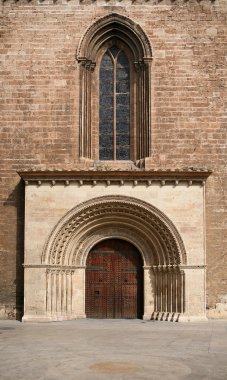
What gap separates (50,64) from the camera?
19.7m

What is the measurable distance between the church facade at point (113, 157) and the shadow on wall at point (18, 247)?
0.11 feet

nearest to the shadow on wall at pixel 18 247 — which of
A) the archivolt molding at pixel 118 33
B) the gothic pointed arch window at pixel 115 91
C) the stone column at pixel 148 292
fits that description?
the gothic pointed arch window at pixel 115 91

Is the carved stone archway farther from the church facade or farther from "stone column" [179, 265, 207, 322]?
"stone column" [179, 265, 207, 322]

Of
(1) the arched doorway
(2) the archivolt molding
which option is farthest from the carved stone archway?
(2) the archivolt molding

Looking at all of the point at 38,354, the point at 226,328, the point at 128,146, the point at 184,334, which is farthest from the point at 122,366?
the point at 128,146

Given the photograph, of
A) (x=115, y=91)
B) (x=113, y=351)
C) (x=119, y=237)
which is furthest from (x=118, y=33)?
(x=113, y=351)

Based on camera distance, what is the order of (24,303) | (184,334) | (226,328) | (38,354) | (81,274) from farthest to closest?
1. (81,274)
2. (24,303)
3. (226,328)
4. (184,334)
5. (38,354)

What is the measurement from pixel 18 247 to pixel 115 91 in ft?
18.1

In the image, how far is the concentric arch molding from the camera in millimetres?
18125

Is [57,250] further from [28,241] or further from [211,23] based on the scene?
[211,23]

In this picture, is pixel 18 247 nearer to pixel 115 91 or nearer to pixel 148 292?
pixel 148 292

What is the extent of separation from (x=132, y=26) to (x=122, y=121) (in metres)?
2.82

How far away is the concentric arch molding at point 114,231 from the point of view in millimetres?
18125

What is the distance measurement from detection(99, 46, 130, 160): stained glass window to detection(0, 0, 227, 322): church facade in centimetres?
3
